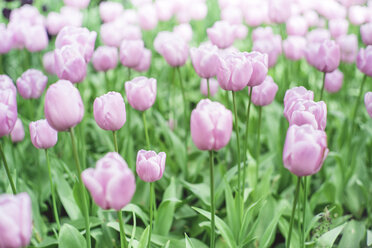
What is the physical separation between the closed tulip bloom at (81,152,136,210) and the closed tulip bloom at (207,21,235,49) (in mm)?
1590

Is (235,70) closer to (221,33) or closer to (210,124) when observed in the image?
(210,124)

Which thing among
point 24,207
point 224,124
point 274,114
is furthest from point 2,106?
point 274,114

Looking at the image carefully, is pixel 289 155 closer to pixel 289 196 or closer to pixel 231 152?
pixel 289 196

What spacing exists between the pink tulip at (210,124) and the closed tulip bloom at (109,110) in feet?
1.24

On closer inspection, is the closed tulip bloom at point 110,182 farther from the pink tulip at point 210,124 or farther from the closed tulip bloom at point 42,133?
the closed tulip bloom at point 42,133

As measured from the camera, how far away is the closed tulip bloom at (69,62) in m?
1.70

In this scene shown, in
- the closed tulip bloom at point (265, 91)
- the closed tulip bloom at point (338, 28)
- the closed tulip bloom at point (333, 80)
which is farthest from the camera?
the closed tulip bloom at point (338, 28)

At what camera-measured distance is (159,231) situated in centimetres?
195

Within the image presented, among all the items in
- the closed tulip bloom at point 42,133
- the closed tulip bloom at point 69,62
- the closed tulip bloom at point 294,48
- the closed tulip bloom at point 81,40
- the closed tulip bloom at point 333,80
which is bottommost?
the closed tulip bloom at point 333,80

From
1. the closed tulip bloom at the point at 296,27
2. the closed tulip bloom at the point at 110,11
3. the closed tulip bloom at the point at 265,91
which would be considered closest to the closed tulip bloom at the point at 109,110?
the closed tulip bloom at the point at 265,91

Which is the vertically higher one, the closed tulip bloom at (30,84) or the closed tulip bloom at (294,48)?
the closed tulip bloom at (30,84)

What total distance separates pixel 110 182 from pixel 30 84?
4.45ft

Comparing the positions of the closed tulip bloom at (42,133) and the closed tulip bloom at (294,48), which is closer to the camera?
the closed tulip bloom at (42,133)

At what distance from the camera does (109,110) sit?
1.48 meters
